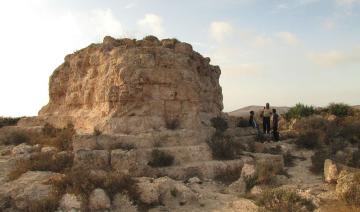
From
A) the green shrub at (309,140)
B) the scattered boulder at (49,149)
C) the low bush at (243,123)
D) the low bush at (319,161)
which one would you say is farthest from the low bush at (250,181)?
the low bush at (243,123)

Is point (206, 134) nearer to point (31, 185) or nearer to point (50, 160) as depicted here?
point (50, 160)

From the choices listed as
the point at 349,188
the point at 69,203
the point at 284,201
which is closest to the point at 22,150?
the point at 69,203

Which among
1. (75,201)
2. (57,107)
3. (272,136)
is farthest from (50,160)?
(272,136)

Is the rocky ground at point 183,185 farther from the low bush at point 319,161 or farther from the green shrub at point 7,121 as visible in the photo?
the green shrub at point 7,121

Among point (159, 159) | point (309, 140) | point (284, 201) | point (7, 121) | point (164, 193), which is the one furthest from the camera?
point (7, 121)

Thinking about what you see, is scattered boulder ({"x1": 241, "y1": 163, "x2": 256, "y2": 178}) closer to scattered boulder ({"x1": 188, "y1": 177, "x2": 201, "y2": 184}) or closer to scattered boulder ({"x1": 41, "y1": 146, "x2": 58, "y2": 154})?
scattered boulder ({"x1": 188, "y1": 177, "x2": 201, "y2": 184})

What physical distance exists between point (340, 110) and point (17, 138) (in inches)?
582

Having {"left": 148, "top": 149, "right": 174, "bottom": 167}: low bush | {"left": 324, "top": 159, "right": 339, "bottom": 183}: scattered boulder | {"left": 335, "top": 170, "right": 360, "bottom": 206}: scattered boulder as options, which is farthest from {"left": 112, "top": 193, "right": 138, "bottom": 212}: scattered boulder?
{"left": 324, "top": 159, "right": 339, "bottom": 183}: scattered boulder

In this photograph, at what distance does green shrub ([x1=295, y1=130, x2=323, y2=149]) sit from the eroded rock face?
328 cm

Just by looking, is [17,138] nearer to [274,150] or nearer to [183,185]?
[183,185]

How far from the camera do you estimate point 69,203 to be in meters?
7.66

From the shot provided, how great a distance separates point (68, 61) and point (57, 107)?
1691mm

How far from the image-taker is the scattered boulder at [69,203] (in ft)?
24.9

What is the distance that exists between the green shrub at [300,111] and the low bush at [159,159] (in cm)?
1180
